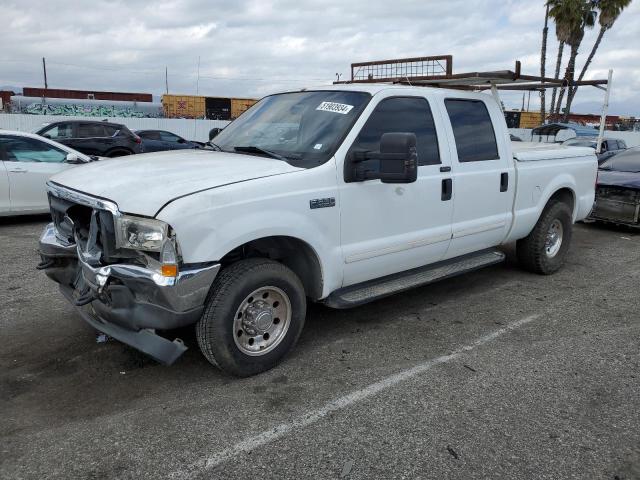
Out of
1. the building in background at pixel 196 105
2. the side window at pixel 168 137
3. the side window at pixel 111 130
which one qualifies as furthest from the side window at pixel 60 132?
the building in background at pixel 196 105

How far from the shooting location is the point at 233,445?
9.57 feet

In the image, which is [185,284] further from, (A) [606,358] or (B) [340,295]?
(A) [606,358]

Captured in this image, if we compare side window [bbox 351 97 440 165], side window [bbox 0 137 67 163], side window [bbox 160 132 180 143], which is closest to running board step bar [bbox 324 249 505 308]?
side window [bbox 351 97 440 165]

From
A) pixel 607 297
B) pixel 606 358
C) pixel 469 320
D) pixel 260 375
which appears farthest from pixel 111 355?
pixel 607 297

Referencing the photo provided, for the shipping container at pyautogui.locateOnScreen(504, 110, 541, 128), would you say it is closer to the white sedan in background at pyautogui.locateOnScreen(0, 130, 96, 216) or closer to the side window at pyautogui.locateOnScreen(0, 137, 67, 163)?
Answer: the side window at pyautogui.locateOnScreen(0, 137, 67, 163)

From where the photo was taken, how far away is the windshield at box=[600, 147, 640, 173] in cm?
967

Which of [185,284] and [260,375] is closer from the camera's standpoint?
[185,284]

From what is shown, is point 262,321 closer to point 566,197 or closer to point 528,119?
point 566,197

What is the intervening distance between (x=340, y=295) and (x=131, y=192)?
1.69 m

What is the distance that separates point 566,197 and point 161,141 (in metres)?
15.9

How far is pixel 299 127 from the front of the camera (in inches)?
167

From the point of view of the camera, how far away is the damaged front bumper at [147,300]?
3.13 m

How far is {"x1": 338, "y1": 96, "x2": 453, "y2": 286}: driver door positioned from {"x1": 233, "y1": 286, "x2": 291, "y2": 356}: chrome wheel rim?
1.95 ft

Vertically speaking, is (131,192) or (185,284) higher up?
(131,192)
